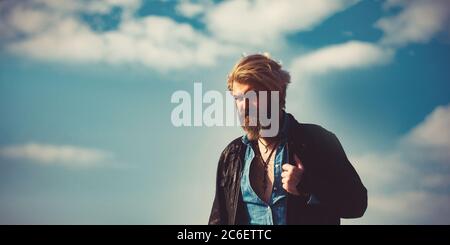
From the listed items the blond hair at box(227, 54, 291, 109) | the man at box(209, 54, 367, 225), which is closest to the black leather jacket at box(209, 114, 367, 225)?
the man at box(209, 54, 367, 225)

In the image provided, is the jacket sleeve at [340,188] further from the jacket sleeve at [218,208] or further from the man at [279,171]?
the jacket sleeve at [218,208]

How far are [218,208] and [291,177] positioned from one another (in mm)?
488

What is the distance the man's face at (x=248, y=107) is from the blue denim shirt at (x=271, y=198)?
13 cm

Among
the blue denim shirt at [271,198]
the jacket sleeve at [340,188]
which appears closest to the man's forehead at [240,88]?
the blue denim shirt at [271,198]

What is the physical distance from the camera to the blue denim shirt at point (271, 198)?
306 cm

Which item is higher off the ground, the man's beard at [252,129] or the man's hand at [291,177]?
the man's beard at [252,129]

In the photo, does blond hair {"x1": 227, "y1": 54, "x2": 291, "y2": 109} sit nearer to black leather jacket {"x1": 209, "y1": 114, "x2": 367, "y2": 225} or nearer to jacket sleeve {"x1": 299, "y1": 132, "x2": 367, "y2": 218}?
black leather jacket {"x1": 209, "y1": 114, "x2": 367, "y2": 225}

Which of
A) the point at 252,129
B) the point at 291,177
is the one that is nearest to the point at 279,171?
the point at 291,177

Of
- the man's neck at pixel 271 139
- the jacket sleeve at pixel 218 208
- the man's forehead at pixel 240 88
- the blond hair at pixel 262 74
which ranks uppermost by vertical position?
the blond hair at pixel 262 74

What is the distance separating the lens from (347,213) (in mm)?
3096
